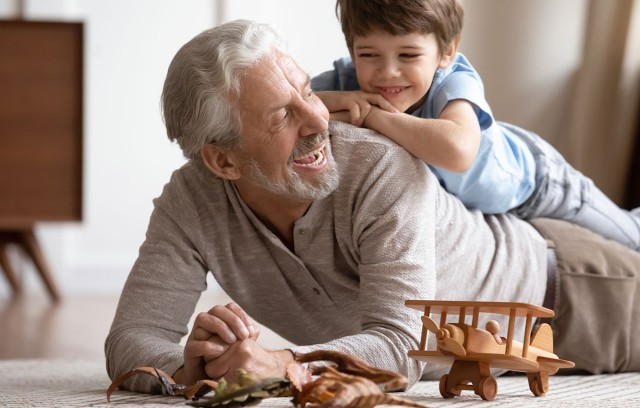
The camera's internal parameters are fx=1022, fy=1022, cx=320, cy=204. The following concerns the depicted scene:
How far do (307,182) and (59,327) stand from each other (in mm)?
2145

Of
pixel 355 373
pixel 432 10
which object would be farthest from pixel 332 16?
pixel 355 373

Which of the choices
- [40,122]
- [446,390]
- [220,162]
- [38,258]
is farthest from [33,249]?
[446,390]

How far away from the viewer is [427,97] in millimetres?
1891

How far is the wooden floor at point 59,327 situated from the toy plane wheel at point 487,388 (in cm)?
157

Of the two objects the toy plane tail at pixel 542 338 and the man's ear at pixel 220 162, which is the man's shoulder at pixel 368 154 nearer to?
the man's ear at pixel 220 162

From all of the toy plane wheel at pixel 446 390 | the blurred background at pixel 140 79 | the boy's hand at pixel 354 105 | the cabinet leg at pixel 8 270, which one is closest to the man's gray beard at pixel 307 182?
the boy's hand at pixel 354 105

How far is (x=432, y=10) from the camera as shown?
1.78 meters

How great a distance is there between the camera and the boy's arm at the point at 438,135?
5.41ft

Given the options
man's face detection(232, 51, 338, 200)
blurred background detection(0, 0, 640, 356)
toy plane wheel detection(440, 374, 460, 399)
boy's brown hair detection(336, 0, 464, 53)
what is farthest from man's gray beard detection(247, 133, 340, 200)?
blurred background detection(0, 0, 640, 356)

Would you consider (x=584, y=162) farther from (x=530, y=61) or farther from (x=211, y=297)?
(x=211, y=297)

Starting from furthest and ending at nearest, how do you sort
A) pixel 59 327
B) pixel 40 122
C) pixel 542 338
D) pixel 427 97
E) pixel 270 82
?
pixel 40 122, pixel 59 327, pixel 427 97, pixel 270 82, pixel 542 338

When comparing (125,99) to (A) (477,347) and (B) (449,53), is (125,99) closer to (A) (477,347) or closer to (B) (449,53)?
(B) (449,53)

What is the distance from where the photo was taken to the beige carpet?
4.57 feet

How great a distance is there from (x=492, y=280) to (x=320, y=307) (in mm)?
327
